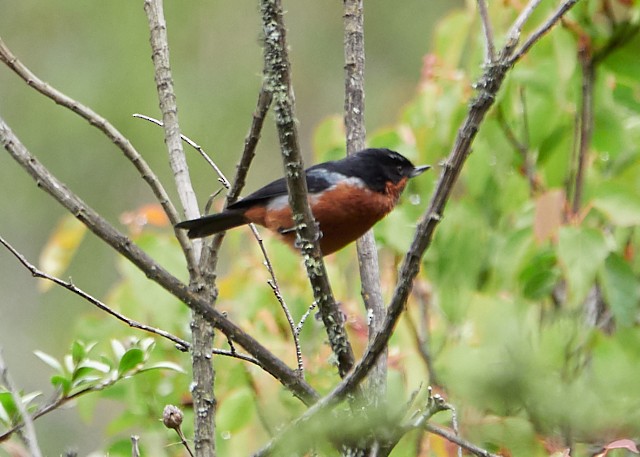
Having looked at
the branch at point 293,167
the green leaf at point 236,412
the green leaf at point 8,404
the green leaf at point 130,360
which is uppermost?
the branch at point 293,167

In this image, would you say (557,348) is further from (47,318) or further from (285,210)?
(47,318)

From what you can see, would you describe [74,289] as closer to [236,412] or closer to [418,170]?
[236,412]

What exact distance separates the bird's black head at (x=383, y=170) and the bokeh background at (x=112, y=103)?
207 inches

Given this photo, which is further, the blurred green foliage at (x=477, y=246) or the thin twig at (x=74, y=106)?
the blurred green foliage at (x=477, y=246)

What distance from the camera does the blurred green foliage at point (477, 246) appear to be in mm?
2672

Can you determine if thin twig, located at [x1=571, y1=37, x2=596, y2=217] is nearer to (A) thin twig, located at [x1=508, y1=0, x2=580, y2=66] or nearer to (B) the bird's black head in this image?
(B) the bird's black head

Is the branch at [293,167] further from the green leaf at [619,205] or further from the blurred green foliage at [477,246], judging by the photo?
the green leaf at [619,205]

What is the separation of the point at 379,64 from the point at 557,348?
10.1 metres

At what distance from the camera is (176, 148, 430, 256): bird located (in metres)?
3.48

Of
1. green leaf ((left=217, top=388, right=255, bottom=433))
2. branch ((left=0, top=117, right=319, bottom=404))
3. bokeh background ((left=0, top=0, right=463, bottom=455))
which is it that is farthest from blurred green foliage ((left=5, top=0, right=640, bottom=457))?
bokeh background ((left=0, top=0, right=463, bottom=455))

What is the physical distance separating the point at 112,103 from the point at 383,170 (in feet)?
20.5

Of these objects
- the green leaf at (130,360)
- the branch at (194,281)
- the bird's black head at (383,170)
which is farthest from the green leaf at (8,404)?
the bird's black head at (383,170)

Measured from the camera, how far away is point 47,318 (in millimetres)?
9320

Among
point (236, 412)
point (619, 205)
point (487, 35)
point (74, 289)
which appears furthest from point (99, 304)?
point (619, 205)
